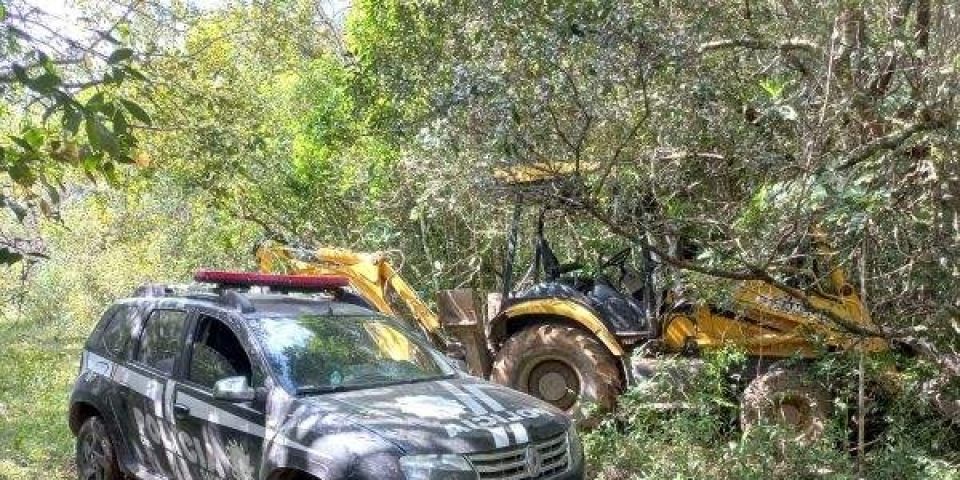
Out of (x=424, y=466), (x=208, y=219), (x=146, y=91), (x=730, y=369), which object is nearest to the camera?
(x=424, y=466)

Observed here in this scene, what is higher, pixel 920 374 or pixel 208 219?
pixel 208 219

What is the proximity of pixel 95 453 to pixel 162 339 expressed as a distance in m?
1.15

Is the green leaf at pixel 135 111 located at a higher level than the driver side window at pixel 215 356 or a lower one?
higher

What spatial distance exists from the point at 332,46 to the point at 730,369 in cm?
1279

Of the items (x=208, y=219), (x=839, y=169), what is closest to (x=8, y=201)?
(x=839, y=169)

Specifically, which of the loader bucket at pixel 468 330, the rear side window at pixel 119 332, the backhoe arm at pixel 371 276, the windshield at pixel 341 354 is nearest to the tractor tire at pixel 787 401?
the loader bucket at pixel 468 330

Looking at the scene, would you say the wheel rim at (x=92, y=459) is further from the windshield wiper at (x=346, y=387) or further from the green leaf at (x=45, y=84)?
the green leaf at (x=45, y=84)

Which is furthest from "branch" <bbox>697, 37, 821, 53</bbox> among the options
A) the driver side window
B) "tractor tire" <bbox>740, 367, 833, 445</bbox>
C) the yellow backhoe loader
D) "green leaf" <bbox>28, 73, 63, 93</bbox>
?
"green leaf" <bbox>28, 73, 63, 93</bbox>

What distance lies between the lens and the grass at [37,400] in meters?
8.85

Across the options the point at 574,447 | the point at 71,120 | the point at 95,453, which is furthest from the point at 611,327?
the point at 71,120

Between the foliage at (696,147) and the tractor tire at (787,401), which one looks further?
the tractor tire at (787,401)

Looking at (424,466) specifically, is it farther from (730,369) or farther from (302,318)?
(730,369)

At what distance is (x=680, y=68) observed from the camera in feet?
23.1

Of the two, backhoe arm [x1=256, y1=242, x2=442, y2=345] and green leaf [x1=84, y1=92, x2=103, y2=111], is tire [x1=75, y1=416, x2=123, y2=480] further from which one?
green leaf [x1=84, y1=92, x2=103, y2=111]
